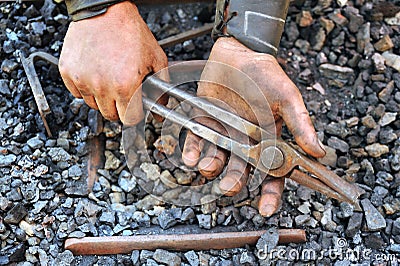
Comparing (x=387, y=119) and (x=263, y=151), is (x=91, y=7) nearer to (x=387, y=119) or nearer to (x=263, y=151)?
(x=263, y=151)

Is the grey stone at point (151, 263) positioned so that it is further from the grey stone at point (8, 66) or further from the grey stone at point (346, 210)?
the grey stone at point (8, 66)

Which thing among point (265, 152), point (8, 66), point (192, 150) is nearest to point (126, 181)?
point (192, 150)

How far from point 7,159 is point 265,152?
0.87 metres

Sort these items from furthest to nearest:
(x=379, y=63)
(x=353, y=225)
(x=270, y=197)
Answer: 1. (x=379, y=63)
2. (x=353, y=225)
3. (x=270, y=197)

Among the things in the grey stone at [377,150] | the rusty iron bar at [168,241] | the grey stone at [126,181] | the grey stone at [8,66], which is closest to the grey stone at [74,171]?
the grey stone at [126,181]

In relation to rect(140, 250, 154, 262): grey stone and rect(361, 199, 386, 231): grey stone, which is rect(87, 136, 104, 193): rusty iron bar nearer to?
rect(140, 250, 154, 262): grey stone

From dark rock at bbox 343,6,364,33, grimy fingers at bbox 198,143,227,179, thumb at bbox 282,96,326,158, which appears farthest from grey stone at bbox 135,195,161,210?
dark rock at bbox 343,6,364,33

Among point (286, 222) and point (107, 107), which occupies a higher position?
point (107, 107)

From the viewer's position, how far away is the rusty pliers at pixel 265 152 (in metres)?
1.65

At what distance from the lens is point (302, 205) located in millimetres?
1877

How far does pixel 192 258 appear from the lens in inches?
69.7

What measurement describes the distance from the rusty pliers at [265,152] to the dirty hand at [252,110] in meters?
0.04
